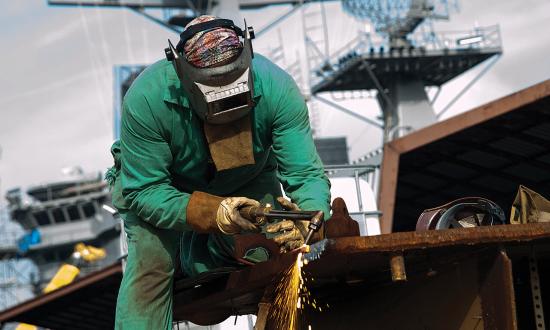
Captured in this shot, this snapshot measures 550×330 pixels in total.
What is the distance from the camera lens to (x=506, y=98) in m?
20.6

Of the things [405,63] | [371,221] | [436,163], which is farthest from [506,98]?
[405,63]

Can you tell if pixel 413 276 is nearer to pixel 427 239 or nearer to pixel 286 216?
pixel 427 239

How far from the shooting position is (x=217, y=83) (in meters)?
5.66

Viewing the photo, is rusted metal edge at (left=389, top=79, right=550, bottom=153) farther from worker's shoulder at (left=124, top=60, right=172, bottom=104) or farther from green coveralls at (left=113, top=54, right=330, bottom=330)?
worker's shoulder at (left=124, top=60, right=172, bottom=104)

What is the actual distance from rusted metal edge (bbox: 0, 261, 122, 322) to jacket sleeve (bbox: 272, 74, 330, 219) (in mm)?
13171

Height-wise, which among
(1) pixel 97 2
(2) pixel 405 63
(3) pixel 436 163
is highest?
(1) pixel 97 2

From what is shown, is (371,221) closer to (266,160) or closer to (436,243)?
(266,160)

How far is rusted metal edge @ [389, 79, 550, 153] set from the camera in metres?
19.4

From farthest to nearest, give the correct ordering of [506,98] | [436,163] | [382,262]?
[436,163] < [506,98] < [382,262]

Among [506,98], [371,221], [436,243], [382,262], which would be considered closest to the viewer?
[436,243]

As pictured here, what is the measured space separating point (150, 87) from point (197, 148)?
17.0 inches

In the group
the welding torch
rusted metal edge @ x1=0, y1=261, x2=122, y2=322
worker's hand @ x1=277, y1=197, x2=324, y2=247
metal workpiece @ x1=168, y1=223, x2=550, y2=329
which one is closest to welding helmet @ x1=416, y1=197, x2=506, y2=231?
metal workpiece @ x1=168, y1=223, x2=550, y2=329

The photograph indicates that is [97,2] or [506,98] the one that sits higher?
[97,2]

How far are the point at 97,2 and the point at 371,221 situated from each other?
46429 millimetres
